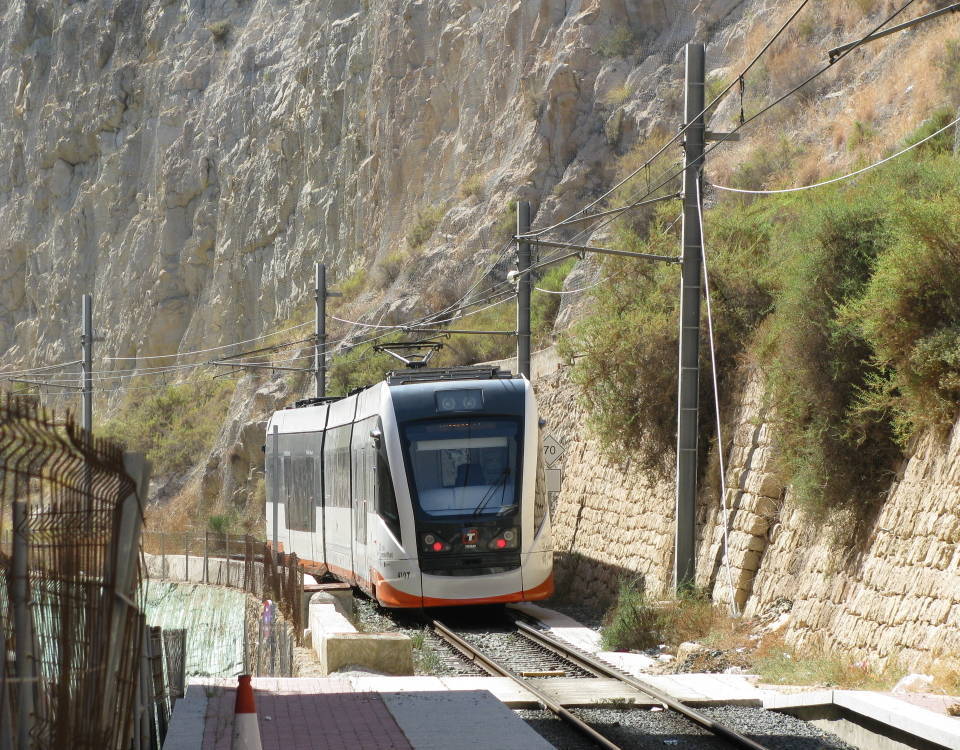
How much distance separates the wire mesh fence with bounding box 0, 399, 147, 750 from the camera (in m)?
5.40

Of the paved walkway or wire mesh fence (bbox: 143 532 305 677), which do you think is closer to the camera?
the paved walkway

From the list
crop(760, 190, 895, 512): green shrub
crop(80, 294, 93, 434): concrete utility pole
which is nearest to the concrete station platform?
crop(760, 190, 895, 512): green shrub

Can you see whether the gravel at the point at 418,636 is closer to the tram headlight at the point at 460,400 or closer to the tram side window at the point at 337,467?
the tram side window at the point at 337,467

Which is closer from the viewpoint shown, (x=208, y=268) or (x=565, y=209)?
(x=565, y=209)

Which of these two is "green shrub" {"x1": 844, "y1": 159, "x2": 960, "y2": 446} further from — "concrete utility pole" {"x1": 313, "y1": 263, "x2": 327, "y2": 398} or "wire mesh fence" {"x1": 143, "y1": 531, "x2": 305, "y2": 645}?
"concrete utility pole" {"x1": 313, "y1": 263, "x2": 327, "y2": 398}

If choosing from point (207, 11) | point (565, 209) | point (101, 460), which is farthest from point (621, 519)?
point (207, 11)

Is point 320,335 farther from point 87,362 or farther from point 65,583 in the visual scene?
point 65,583

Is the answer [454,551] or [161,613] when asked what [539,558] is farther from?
[161,613]

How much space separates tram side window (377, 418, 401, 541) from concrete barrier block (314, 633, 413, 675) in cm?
398

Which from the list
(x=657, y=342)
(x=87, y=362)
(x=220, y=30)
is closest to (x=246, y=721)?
(x=657, y=342)

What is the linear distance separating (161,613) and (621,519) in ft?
36.8

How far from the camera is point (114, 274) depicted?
65500mm

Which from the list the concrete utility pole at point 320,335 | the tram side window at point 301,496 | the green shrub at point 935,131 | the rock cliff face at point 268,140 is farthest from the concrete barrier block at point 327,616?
the rock cliff face at point 268,140

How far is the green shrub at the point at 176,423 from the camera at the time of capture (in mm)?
55000
